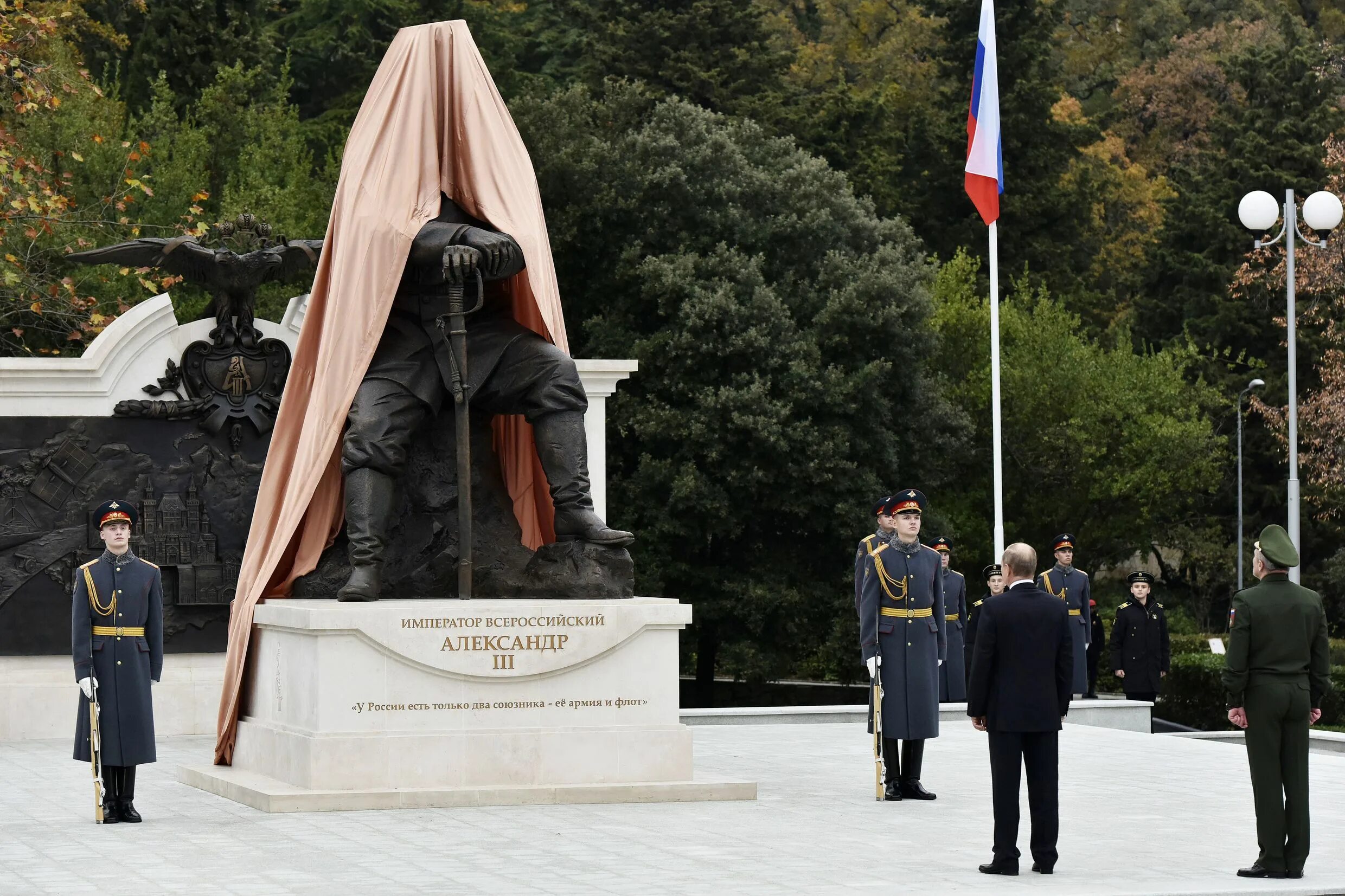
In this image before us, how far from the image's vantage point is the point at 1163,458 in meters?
39.6

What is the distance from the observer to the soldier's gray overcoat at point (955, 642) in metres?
18.9

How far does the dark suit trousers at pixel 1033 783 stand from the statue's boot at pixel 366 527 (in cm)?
431

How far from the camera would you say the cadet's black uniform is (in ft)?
67.8

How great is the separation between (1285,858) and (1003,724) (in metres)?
1.39

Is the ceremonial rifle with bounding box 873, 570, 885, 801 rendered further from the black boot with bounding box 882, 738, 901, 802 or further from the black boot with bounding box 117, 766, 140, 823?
the black boot with bounding box 117, 766, 140, 823

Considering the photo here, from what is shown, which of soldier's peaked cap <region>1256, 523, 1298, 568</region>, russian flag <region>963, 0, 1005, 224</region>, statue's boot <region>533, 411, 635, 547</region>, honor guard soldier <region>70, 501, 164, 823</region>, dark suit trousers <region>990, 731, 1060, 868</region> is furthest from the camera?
russian flag <region>963, 0, 1005, 224</region>

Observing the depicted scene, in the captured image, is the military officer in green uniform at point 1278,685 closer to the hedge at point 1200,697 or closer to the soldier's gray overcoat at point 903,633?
the soldier's gray overcoat at point 903,633

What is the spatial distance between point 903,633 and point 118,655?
15.1 ft

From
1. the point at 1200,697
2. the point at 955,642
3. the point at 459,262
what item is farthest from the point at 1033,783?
the point at 1200,697

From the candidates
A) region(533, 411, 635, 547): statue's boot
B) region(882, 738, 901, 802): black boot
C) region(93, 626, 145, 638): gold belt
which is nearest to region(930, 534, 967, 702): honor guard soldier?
region(882, 738, 901, 802): black boot

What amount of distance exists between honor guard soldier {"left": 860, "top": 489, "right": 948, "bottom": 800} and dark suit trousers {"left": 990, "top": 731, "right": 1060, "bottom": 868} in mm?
2725

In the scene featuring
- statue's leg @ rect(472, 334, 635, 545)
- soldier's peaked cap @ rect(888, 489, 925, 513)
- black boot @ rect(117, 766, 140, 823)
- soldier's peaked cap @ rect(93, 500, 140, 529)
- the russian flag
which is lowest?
black boot @ rect(117, 766, 140, 823)

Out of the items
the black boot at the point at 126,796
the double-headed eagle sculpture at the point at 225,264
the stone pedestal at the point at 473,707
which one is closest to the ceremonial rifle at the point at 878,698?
the stone pedestal at the point at 473,707

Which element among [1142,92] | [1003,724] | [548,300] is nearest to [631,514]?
[548,300]
